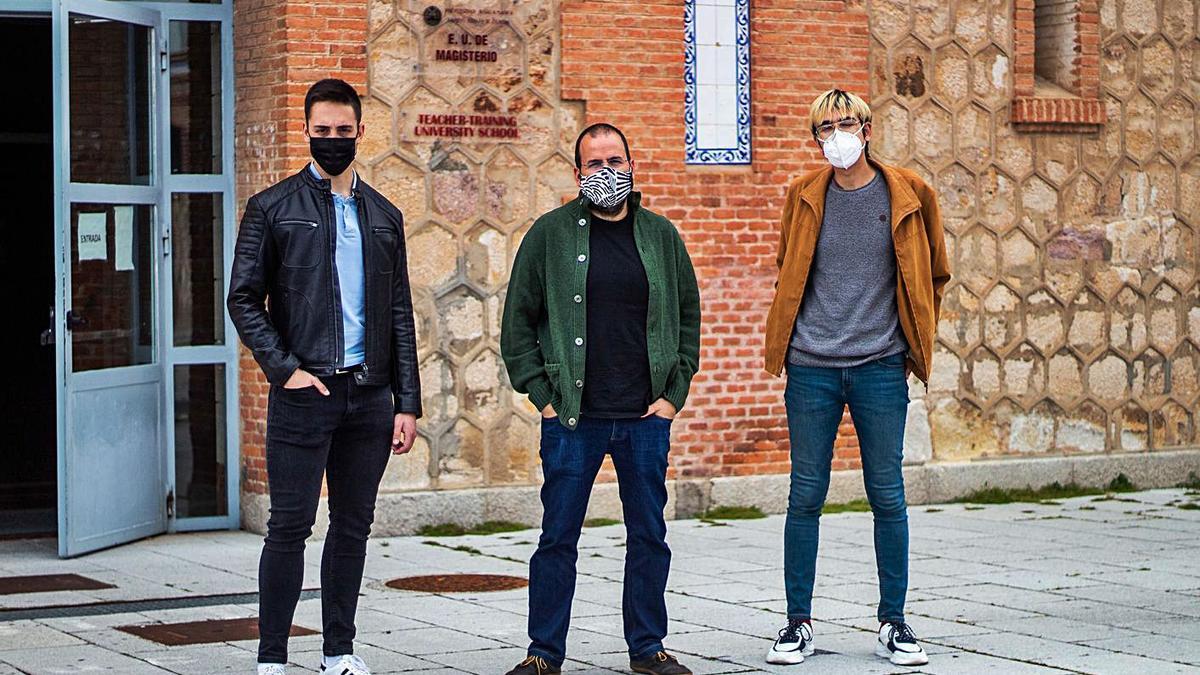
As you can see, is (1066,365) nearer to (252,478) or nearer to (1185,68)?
(1185,68)

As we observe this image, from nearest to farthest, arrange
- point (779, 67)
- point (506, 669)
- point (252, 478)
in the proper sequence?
point (506, 669) → point (252, 478) → point (779, 67)

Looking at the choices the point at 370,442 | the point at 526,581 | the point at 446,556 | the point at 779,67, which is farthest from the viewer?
the point at 779,67

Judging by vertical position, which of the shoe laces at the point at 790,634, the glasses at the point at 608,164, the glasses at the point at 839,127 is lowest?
the shoe laces at the point at 790,634

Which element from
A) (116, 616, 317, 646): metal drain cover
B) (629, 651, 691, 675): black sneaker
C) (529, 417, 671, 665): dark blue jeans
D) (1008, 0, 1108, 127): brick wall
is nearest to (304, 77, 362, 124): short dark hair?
(529, 417, 671, 665): dark blue jeans

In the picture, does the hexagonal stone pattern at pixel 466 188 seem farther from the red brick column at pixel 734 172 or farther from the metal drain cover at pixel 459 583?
the metal drain cover at pixel 459 583

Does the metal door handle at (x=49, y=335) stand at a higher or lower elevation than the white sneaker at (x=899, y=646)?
higher

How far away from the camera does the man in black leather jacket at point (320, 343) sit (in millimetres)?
6262

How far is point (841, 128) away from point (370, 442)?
211 centimetres

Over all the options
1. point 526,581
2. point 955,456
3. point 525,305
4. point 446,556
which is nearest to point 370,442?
point 525,305

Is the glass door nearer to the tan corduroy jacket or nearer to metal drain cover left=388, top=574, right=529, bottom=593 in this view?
metal drain cover left=388, top=574, right=529, bottom=593

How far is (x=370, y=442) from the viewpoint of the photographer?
6477mm

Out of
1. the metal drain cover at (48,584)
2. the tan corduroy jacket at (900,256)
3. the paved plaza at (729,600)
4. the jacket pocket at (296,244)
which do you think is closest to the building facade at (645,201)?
the paved plaza at (729,600)

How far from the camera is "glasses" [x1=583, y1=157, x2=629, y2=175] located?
21.8 feet

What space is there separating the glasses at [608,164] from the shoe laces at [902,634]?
200 cm
